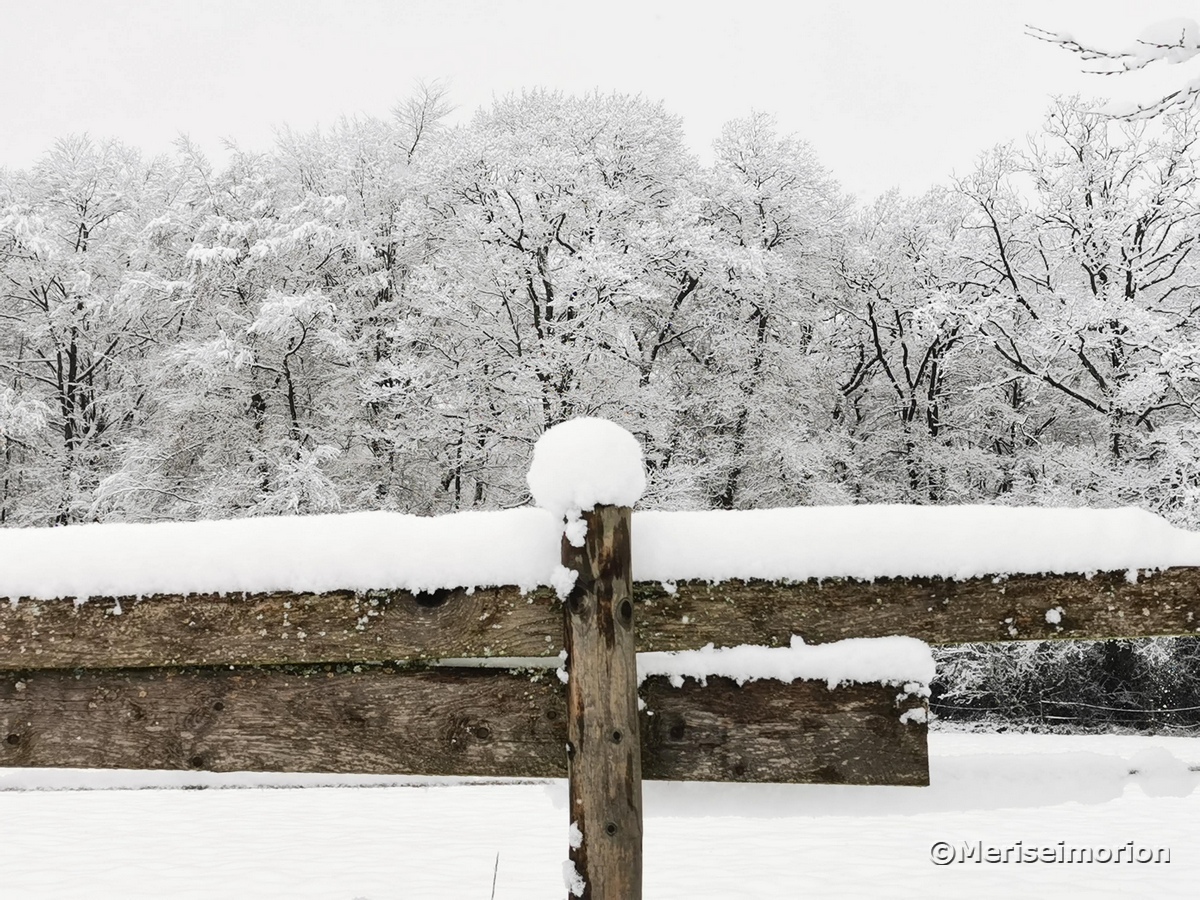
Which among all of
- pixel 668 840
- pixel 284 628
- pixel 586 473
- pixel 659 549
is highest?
pixel 586 473

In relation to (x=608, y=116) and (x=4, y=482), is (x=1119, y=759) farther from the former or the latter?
(x=4, y=482)

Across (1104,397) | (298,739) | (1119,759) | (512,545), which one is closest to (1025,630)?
(1119,759)

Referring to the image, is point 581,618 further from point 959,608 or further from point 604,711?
point 959,608

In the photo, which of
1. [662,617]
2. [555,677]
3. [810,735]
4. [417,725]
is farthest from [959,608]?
[417,725]

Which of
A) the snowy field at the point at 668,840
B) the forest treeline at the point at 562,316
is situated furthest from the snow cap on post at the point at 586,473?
the forest treeline at the point at 562,316

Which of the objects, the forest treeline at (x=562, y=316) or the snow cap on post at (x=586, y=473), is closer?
the snow cap on post at (x=586, y=473)

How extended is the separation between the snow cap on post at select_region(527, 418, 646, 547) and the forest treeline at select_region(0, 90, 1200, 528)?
13.4 metres

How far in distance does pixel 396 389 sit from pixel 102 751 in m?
14.7

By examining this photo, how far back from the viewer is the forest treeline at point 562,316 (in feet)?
53.5

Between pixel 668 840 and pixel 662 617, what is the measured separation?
179 inches

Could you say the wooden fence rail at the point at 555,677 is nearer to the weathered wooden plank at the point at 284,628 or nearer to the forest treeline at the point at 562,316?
the weathered wooden plank at the point at 284,628

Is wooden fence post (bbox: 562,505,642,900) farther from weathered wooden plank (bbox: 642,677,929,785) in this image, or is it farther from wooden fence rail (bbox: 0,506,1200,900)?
weathered wooden plank (bbox: 642,677,929,785)

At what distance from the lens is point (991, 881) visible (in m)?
4.84

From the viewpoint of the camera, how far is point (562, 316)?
55.3ft
